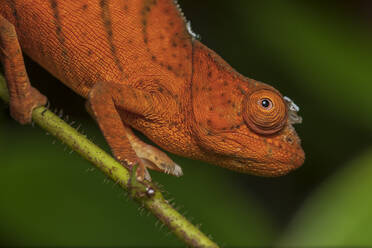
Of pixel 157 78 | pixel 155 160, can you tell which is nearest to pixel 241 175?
pixel 155 160

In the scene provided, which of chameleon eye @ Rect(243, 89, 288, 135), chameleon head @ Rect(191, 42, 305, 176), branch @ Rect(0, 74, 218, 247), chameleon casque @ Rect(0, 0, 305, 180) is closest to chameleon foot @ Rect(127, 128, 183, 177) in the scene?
chameleon casque @ Rect(0, 0, 305, 180)

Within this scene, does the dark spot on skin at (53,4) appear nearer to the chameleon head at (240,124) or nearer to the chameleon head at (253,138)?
the chameleon head at (240,124)

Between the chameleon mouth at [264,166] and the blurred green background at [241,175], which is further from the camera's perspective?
the blurred green background at [241,175]

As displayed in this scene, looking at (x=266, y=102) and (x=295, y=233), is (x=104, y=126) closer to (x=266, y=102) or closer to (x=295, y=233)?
(x=266, y=102)

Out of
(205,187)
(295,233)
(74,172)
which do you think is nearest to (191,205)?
(205,187)

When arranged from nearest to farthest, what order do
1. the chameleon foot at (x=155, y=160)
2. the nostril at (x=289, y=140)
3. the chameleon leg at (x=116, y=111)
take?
the chameleon leg at (x=116, y=111) < the nostril at (x=289, y=140) < the chameleon foot at (x=155, y=160)

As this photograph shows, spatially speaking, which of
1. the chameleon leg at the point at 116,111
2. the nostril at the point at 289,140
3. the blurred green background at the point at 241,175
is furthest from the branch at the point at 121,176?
the nostril at the point at 289,140

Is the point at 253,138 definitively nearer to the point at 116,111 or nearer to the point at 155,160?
the point at 155,160

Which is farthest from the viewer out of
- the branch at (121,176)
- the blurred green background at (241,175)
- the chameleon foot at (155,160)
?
the blurred green background at (241,175)
